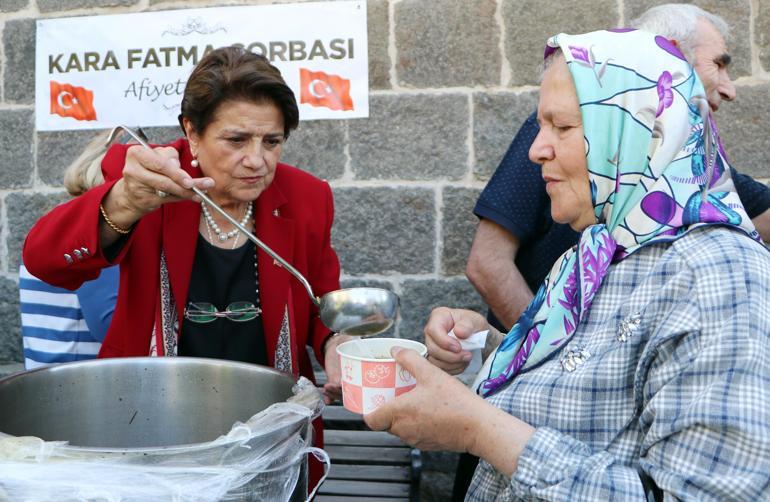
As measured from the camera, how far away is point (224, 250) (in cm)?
217

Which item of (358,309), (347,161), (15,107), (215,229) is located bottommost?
(358,309)

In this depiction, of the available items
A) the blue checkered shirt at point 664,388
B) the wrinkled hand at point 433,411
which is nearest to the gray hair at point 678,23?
the blue checkered shirt at point 664,388

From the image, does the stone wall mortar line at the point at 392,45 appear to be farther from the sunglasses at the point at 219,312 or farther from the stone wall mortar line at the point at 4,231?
the stone wall mortar line at the point at 4,231

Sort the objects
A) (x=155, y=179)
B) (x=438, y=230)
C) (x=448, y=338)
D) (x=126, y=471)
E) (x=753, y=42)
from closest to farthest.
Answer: (x=126, y=471), (x=155, y=179), (x=448, y=338), (x=753, y=42), (x=438, y=230)

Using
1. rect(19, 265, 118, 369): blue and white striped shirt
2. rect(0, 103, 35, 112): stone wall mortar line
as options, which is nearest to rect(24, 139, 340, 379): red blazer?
rect(19, 265, 118, 369): blue and white striped shirt

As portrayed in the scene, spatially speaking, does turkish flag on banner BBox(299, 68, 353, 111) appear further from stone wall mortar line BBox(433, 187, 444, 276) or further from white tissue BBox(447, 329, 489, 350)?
white tissue BBox(447, 329, 489, 350)

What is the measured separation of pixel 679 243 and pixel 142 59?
263 cm

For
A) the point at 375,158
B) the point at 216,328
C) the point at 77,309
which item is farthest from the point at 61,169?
the point at 216,328

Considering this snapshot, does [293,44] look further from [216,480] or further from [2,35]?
[216,480]

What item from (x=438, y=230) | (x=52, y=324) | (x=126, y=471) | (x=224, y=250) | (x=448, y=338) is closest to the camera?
(x=126, y=471)

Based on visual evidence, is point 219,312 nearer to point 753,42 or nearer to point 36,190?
point 36,190

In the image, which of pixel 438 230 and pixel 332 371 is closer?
pixel 332 371

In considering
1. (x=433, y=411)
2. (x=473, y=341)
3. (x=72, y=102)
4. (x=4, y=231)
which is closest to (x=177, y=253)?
(x=473, y=341)

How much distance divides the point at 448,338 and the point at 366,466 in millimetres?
1025
